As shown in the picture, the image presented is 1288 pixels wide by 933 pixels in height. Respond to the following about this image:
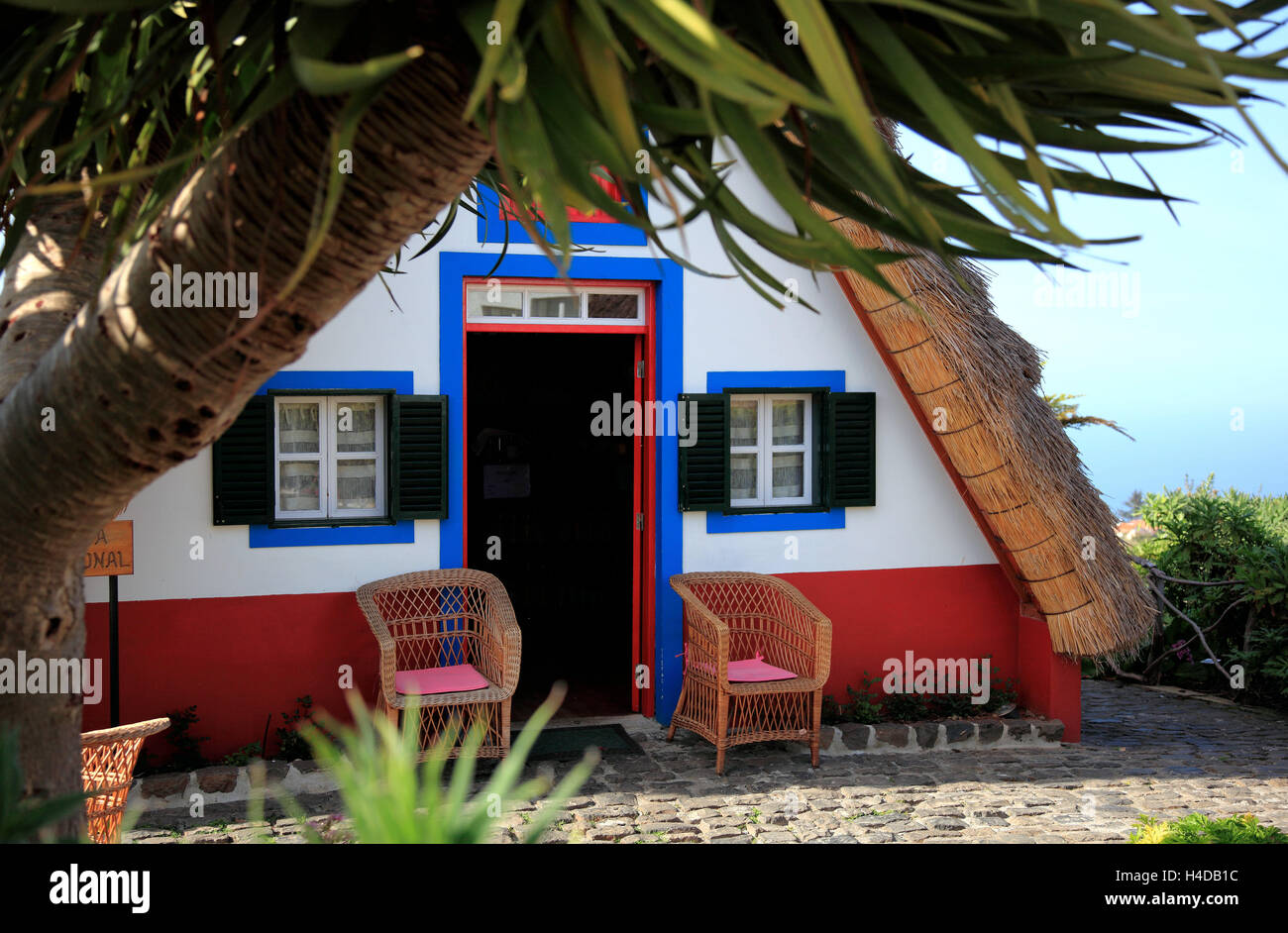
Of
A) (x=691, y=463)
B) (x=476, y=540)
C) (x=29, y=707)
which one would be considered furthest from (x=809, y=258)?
(x=476, y=540)

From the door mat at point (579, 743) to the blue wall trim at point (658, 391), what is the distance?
0.35m

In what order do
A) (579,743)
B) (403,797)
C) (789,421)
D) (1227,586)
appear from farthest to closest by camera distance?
(1227,586) < (789,421) < (579,743) < (403,797)

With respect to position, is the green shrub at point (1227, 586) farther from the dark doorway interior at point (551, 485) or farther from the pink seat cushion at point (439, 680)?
the pink seat cushion at point (439, 680)

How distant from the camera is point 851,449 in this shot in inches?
268

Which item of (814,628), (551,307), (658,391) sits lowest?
(814,628)

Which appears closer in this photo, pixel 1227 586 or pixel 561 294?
pixel 561 294

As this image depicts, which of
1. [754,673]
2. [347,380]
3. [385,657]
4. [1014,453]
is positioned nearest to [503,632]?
[385,657]

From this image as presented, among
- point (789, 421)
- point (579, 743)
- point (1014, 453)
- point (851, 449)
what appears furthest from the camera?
point (789, 421)

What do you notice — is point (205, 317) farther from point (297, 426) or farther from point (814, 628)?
point (814, 628)

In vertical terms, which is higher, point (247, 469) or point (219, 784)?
point (247, 469)

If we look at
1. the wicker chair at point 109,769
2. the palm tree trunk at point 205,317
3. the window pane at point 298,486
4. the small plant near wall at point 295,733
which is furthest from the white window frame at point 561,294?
the palm tree trunk at point 205,317

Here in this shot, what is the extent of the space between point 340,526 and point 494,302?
158cm

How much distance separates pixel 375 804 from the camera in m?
1.26
